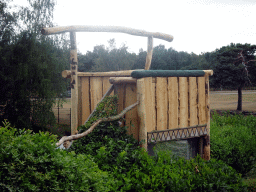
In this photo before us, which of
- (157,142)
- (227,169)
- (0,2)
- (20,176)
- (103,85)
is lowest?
(227,169)

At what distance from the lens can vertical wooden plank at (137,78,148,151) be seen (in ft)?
15.8

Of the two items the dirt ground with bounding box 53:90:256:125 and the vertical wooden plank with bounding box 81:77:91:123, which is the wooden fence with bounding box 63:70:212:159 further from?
the dirt ground with bounding box 53:90:256:125

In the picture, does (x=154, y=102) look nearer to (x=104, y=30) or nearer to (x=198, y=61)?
(x=104, y=30)

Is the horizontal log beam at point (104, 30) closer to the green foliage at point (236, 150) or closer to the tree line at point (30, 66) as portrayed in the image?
the green foliage at point (236, 150)

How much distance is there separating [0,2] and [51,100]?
6.27m

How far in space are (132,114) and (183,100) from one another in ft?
4.27

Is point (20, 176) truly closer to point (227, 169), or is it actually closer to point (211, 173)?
point (211, 173)

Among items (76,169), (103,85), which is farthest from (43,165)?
(103,85)

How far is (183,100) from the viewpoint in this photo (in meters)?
5.76

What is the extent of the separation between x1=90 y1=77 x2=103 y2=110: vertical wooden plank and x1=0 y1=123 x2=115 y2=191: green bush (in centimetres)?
359

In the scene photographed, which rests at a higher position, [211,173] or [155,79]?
[155,79]

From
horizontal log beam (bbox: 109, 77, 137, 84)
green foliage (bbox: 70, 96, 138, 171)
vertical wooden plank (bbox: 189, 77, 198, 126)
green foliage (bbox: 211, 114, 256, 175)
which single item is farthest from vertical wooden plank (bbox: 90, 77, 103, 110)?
green foliage (bbox: 211, 114, 256, 175)

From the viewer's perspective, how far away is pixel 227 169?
461 centimetres

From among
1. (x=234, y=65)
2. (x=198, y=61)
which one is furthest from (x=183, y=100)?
(x=198, y=61)
